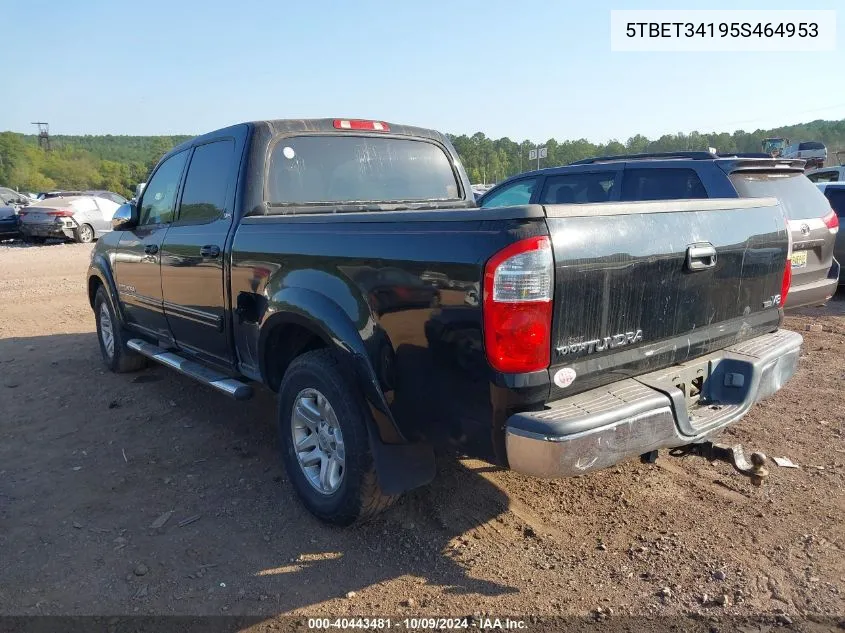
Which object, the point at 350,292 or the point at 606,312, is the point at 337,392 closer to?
the point at 350,292

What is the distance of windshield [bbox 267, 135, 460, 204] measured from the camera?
12.8ft

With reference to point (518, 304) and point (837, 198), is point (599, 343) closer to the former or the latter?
point (518, 304)

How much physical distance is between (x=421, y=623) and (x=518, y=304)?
1.35 meters

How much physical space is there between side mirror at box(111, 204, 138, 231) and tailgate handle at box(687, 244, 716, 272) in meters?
4.32

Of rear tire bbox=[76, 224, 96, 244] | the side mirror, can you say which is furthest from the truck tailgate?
rear tire bbox=[76, 224, 96, 244]

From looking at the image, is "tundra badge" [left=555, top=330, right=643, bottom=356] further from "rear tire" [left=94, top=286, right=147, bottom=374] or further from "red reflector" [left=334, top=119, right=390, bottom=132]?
"rear tire" [left=94, top=286, right=147, bottom=374]

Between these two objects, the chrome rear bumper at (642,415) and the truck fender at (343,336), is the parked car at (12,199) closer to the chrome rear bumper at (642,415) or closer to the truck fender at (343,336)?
the truck fender at (343,336)

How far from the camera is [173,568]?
2.95 metres

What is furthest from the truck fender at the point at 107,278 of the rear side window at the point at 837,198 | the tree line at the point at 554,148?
the tree line at the point at 554,148

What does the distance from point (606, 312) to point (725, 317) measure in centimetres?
97

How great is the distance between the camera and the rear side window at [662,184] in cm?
586

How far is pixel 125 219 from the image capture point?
16.9 feet

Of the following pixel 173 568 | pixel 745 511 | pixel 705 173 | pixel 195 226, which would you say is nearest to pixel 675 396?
pixel 745 511

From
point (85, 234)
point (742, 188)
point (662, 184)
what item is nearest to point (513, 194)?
point (662, 184)
